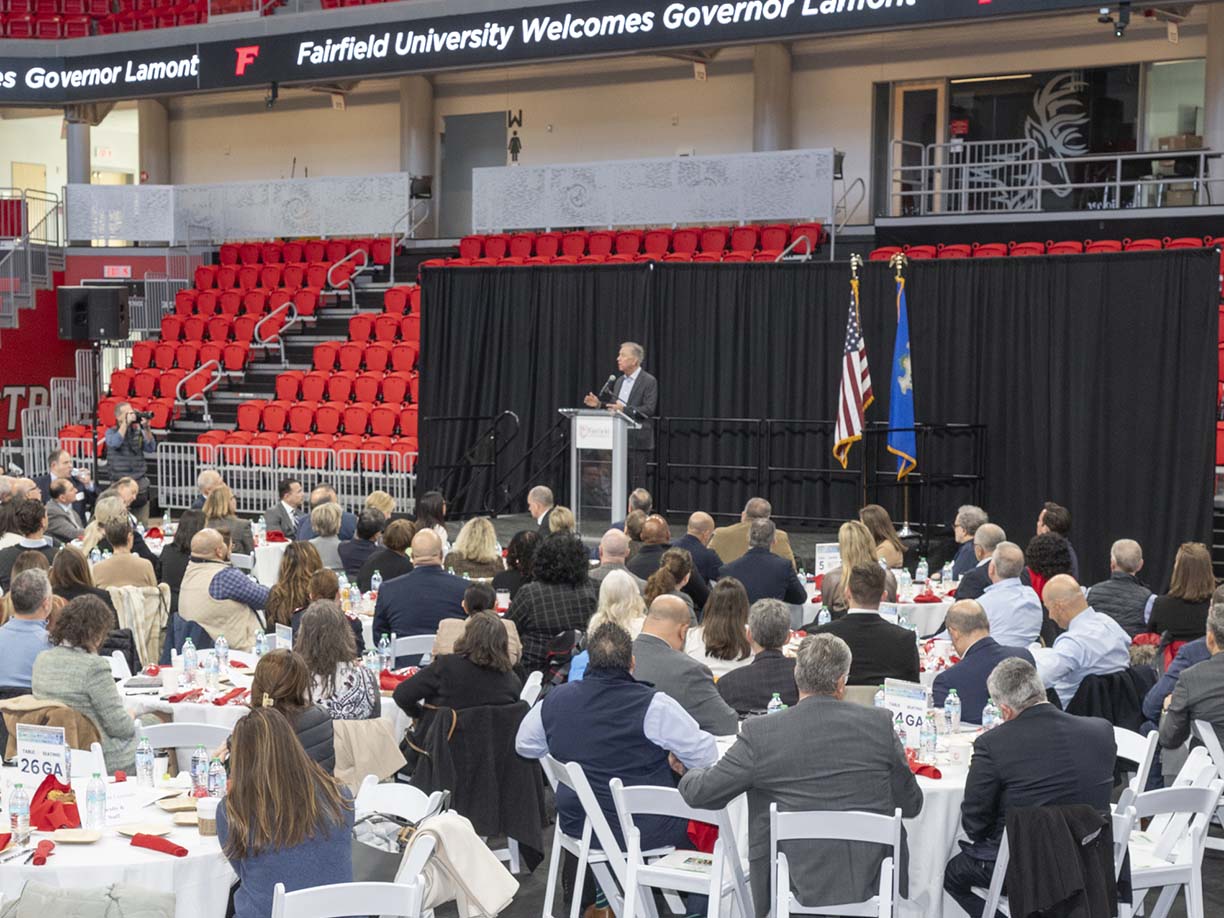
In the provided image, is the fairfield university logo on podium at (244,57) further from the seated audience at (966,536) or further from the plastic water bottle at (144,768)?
the plastic water bottle at (144,768)

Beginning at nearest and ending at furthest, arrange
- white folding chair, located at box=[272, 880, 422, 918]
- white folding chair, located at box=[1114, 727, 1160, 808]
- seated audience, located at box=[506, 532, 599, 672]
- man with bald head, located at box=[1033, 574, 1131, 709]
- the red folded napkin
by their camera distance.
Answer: white folding chair, located at box=[272, 880, 422, 918] < the red folded napkin < white folding chair, located at box=[1114, 727, 1160, 808] < man with bald head, located at box=[1033, 574, 1131, 709] < seated audience, located at box=[506, 532, 599, 672]

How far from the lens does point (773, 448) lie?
51.0 ft

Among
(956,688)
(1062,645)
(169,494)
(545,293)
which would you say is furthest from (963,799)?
(169,494)

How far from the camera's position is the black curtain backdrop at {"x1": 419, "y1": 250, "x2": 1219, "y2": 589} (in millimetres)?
13086

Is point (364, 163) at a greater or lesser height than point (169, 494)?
greater

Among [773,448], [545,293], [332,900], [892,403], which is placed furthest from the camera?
[545,293]

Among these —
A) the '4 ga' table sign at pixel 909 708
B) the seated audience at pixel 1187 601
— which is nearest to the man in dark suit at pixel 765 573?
the seated audience at pixel 1187 601

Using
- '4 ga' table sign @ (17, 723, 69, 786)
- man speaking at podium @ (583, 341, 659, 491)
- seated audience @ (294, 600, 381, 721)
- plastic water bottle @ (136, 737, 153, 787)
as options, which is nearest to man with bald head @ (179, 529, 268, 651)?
seated audience @ (294, 600, 381, 721)

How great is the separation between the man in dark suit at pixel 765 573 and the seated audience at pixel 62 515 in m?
5.31

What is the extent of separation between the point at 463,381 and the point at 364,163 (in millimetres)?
9678

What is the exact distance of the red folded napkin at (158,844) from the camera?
15.8 feet

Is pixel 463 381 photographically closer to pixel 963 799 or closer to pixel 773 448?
pixel 773 448

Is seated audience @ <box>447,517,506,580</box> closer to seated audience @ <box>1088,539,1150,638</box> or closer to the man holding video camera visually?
seated audience @ <box>1088,539,1150,638</box>

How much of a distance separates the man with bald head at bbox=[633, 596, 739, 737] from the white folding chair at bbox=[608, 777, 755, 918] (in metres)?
0.66
